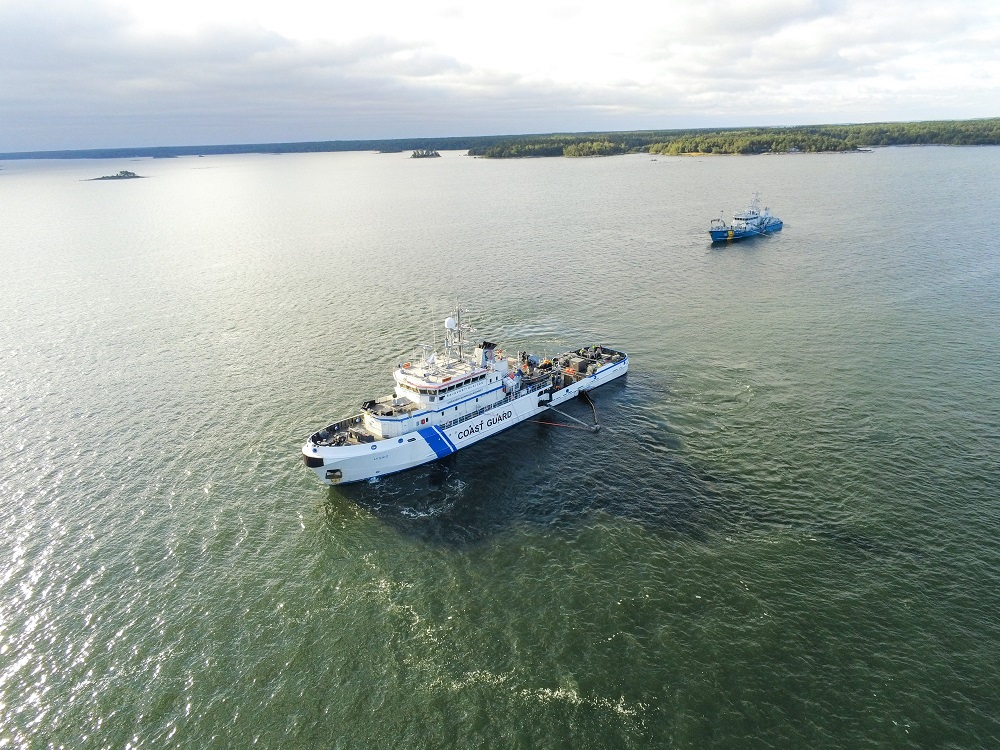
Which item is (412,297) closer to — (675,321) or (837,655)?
(675,321)

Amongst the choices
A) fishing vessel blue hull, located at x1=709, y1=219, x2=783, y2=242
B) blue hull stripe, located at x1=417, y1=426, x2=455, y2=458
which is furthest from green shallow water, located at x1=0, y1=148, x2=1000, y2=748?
fishing vessel blue hull, located at x1=709, y1=219, x2=783, y2=242

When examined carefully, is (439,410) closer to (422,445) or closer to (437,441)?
(437,441)

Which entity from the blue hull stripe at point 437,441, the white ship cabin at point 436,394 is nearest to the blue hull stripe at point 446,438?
the blue hull stripe at point 437,441

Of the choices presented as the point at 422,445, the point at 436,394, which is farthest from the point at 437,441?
the point at 436,394

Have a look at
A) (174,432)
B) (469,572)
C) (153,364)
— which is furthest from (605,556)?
(153,364)

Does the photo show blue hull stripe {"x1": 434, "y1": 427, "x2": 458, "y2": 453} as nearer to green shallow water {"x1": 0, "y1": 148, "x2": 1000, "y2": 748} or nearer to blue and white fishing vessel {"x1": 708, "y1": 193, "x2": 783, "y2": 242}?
green shallow water {"x1": 0, "y1": 148, "x2": 1000, "y2": 748}

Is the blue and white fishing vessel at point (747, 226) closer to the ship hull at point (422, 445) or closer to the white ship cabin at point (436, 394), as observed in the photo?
the ship hull at point (422, 445)
